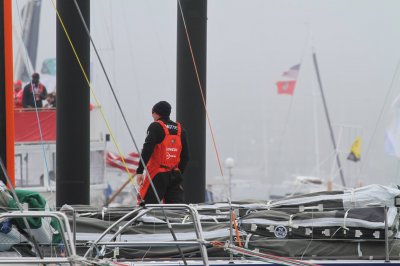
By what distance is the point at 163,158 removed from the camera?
9305 millimetres

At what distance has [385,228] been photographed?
26.1 feet

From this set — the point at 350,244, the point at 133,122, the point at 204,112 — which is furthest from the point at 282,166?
the point at 350,244

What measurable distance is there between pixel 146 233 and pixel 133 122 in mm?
28339

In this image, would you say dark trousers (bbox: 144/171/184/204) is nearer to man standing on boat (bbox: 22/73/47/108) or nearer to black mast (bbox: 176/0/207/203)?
black mast (bbox: 176/0/207/203)

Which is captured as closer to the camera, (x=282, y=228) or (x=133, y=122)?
(x=282, y=228)

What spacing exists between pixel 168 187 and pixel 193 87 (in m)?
2.21

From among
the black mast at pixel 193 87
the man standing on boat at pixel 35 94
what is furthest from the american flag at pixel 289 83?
the black mast at pixel 193 87

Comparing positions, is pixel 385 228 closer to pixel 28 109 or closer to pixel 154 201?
pixel 154 201

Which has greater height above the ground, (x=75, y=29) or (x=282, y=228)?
(x=75, y=29)

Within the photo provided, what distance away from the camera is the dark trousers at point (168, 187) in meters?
9.27

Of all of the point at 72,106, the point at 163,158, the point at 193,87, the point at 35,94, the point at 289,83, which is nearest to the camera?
the point at 163,158

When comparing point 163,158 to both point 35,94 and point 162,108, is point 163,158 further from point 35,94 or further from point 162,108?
point 35,94

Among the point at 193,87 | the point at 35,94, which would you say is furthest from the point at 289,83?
the point at 193,87

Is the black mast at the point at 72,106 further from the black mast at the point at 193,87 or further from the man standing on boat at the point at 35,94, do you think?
the man standing on boat at the point at 35,94
